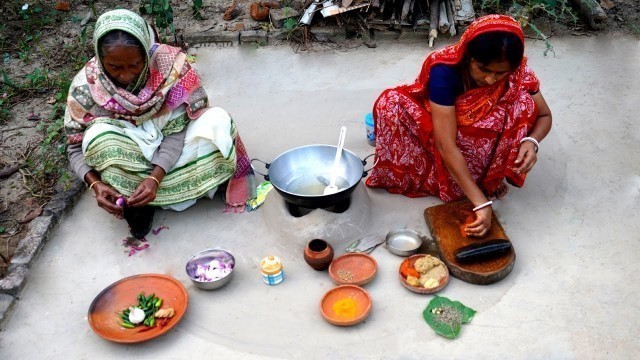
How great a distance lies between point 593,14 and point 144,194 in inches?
142

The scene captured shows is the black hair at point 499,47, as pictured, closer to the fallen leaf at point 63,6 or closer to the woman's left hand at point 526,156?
the woman's left hand at point 526,156

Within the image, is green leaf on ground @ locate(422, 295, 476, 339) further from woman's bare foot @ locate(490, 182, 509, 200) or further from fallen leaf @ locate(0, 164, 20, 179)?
fallen leaf @ locate(0, 164, 20, 179)

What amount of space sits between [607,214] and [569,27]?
2172 mm

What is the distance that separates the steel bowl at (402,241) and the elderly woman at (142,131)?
843mm

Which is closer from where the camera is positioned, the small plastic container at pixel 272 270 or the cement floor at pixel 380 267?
the cement floor at pixel 380 267

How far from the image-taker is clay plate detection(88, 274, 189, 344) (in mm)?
2395

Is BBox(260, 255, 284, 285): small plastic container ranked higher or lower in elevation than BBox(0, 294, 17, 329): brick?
higher

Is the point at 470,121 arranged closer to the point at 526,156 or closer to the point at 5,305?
the point at 526,156

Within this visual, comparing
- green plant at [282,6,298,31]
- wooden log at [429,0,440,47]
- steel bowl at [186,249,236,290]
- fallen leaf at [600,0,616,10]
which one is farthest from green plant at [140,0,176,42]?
fallen leaf at [600,0,616,10]

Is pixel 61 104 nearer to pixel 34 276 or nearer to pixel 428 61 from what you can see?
pixel 34 276

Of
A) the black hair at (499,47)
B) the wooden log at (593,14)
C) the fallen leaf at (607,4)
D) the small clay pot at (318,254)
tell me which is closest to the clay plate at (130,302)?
the small clay pot at (318,254)

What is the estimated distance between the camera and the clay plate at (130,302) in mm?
2395

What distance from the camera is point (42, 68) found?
4.46 meters

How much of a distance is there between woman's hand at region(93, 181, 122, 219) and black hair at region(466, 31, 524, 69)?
1822 mm
